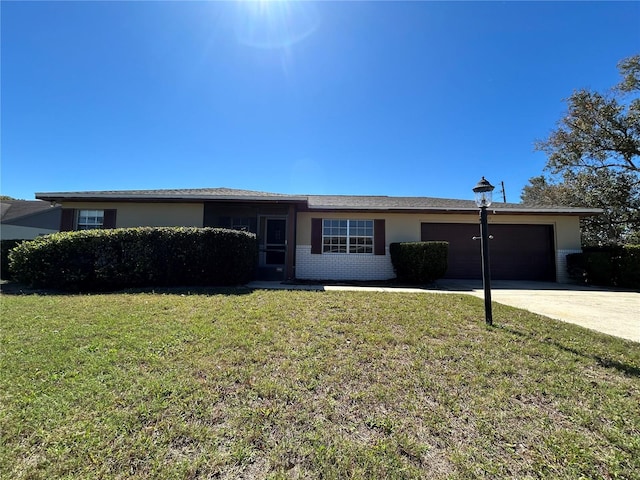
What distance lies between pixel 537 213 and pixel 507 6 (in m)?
7.08

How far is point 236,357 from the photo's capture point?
11.1ft

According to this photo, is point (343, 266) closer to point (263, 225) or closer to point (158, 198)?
point (263, 225)

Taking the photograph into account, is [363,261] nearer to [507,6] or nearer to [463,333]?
[463,333]

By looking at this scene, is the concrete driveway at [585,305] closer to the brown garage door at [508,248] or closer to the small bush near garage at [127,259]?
the brown garage door at [508,248]

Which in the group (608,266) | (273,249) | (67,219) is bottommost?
(608,266)

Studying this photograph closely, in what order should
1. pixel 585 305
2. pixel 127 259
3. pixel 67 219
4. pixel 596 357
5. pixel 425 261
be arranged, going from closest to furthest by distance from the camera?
pixel 596 357, pixel 585 305, pixel 127 259, pixel 425 261, pixel 67 219

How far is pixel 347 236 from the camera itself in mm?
11258

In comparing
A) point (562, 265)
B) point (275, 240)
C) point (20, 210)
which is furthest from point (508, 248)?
point (20, 210)

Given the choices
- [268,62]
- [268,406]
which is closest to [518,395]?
[268,406]

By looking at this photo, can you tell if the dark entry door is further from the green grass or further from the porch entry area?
the green grass

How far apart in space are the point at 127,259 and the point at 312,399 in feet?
23.9

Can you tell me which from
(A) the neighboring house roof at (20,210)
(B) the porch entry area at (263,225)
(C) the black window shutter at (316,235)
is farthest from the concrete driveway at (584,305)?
(A) the neighboring house roof at (20,210)

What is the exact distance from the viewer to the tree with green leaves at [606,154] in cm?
1625

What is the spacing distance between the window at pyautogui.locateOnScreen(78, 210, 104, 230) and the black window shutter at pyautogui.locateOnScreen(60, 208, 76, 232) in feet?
0.61
